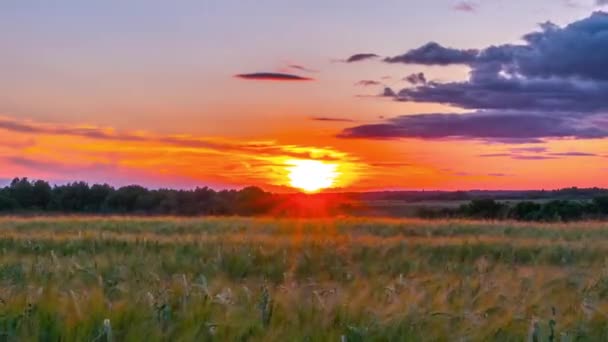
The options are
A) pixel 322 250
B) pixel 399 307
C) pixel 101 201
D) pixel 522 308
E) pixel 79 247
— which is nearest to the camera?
pixel 399 307

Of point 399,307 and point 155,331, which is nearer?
point 155,331

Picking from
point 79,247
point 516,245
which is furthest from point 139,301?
point 516,245

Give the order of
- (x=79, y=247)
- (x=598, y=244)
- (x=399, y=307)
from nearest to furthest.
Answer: (x=399, y=307) → (x=79, y=247) → (x=598, y=244)

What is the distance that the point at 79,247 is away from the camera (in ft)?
55.0

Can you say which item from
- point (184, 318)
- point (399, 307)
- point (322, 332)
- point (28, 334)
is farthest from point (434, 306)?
point (28, 334)

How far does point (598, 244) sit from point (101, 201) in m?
46.4

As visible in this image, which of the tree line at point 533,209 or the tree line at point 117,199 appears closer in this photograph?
the tree line at point 533,209

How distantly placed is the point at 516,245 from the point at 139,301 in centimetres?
1426

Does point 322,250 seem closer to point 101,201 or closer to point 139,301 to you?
point 139,301

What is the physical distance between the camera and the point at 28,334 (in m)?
4.84

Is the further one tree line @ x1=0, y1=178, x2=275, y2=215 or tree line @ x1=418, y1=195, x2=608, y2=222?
tree line @ x1=0, y1=178, x2=275, y2=215

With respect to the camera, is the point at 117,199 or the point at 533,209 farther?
the point at 117,199

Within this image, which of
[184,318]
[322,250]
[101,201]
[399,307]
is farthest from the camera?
[101,201]

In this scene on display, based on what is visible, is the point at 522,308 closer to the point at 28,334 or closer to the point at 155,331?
the point at 155,331
